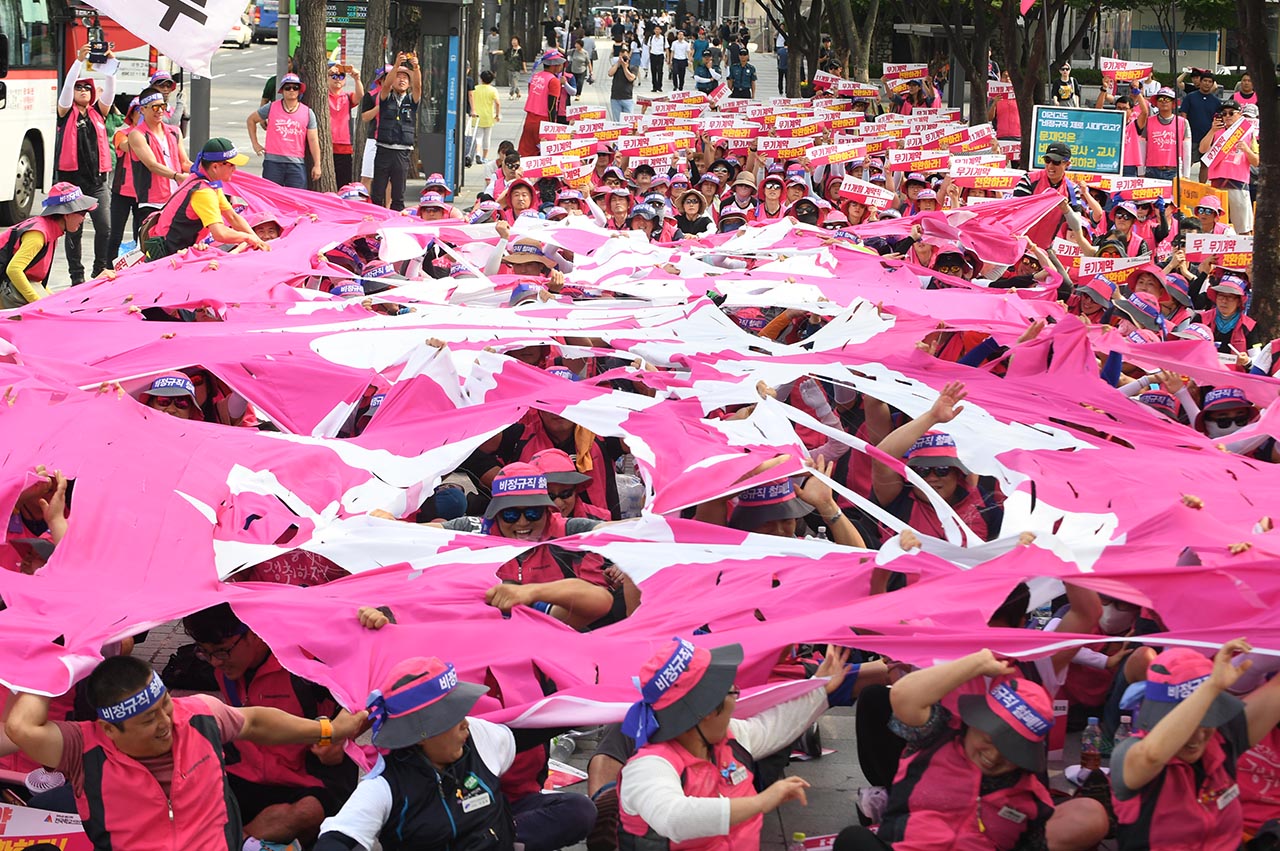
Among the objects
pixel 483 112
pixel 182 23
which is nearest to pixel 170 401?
pixel 182 23

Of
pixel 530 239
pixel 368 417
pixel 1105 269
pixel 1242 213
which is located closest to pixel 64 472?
pixel 368 417

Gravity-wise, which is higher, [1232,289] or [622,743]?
[1232,289]

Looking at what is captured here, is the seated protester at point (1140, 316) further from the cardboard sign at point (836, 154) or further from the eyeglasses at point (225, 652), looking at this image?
the cardboard sign at point (836, 154)

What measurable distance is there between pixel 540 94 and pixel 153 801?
59.2 ft

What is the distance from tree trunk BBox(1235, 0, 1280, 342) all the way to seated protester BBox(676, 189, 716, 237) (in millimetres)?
5674

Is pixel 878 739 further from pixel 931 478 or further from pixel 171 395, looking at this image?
pixel 171 395

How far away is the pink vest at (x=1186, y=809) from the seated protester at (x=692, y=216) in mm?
11643

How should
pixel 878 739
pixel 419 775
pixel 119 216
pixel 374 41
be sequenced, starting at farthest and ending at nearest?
pixel 374 41 < pixel 119 216 < pixel 878 739 < pixel 419 775

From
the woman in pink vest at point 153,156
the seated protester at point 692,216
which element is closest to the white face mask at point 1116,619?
the seated protester at point 692,216

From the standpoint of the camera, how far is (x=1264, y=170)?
11594 mm

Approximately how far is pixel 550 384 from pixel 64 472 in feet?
8.14

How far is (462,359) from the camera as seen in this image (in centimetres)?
852

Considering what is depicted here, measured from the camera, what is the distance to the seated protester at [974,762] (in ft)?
15.6

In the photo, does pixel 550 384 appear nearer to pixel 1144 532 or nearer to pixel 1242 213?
pixel 1144 532
